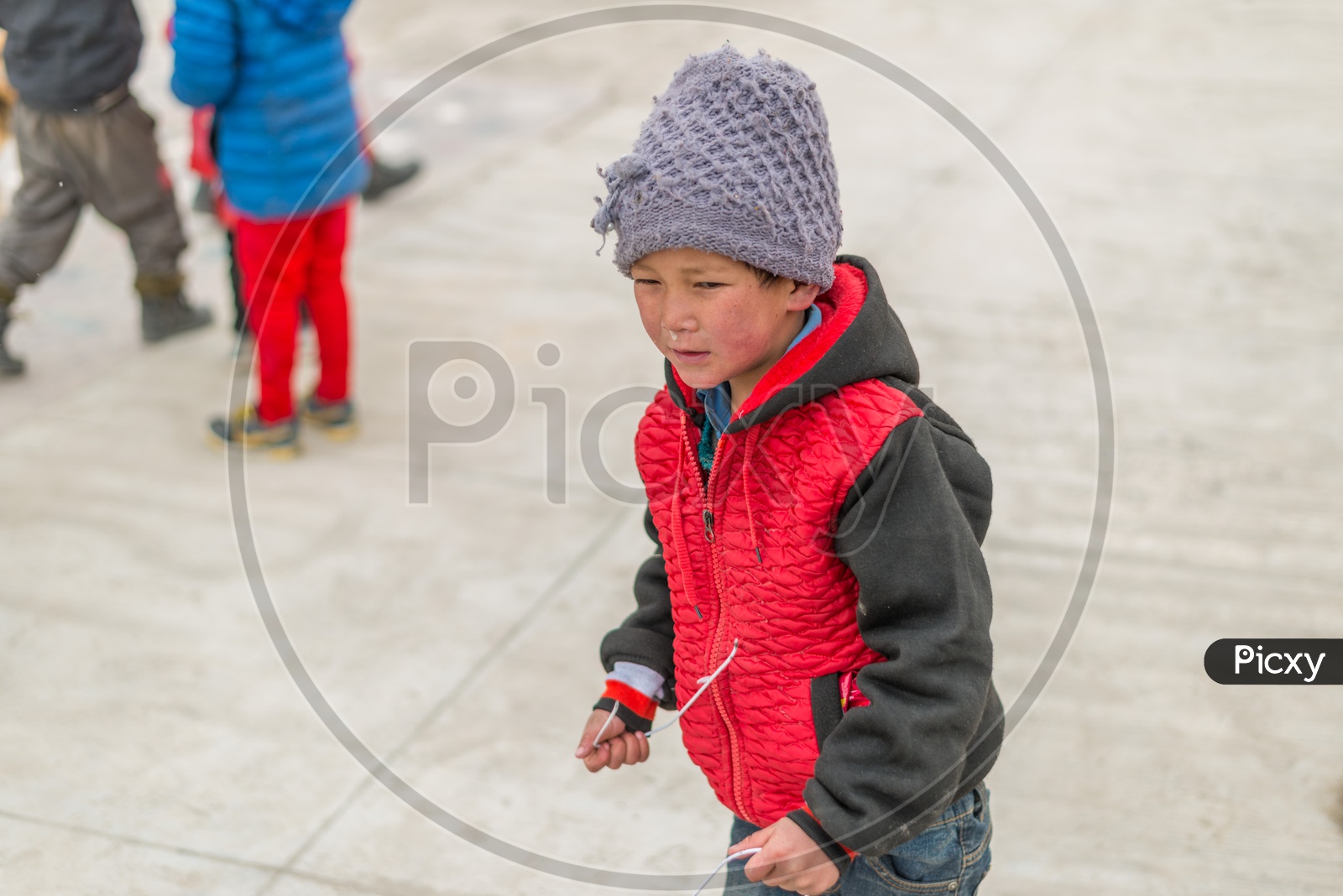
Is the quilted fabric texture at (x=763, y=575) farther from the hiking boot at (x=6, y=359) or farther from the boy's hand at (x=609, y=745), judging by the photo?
the hiking boot at (x=6, y=359)

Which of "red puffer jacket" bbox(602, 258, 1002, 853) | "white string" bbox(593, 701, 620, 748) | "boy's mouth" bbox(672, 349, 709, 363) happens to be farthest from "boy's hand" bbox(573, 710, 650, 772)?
"boy's mouth" bbox(672, 349, 709, 363)

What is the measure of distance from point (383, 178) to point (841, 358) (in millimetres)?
5127

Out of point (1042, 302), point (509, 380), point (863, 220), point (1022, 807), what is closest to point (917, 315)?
point (1042, 302)

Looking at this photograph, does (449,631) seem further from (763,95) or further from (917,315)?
(917,315)

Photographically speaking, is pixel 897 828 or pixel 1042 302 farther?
pixel 1042 302

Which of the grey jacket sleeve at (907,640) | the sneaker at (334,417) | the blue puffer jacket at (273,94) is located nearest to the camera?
the grey jacket sleeve at (907,640)

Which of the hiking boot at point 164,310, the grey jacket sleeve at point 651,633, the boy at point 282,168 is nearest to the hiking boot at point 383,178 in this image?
the hiking boot at point 164,310

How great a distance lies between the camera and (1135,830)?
2.70m

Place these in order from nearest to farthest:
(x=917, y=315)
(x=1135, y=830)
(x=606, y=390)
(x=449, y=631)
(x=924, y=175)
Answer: (x=1135, y=830), (x=449, y=631), (x=606, y=390), (x=917, y=315), (x=924, y=175)

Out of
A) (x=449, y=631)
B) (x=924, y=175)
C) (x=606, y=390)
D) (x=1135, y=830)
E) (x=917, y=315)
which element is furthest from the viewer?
(x=924, y=175)

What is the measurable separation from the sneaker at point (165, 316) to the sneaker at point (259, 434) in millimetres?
845

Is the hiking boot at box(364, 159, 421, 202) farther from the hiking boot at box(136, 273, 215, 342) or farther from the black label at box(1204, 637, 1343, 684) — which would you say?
the black label at box(1204, 637, 1343, 684)

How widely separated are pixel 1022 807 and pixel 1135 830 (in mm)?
222

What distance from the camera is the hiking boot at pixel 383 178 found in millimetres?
6242
